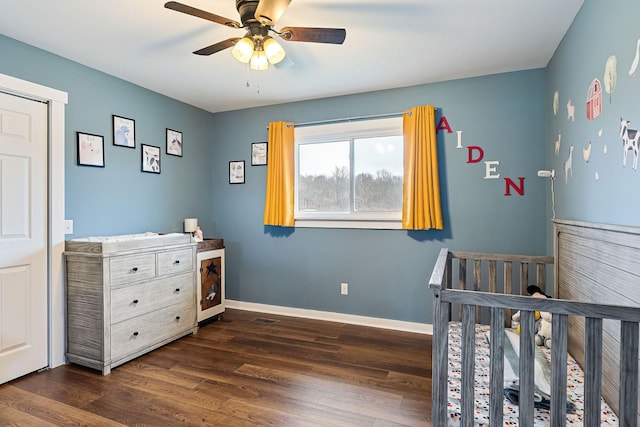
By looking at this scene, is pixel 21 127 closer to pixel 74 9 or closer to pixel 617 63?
pixel 74 9

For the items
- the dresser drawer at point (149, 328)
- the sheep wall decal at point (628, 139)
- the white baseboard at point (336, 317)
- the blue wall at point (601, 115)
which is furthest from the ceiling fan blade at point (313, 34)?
the white baseboard at point (336, 317)

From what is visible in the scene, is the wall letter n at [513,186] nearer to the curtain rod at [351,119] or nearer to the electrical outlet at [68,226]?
the curtain rod at [351,119]

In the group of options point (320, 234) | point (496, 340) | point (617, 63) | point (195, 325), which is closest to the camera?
point (496, 340)

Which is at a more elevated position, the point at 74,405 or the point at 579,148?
the point at 579,148

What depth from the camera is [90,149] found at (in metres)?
2.79

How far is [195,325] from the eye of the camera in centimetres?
321

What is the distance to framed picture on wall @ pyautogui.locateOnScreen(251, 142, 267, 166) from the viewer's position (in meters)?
3.86

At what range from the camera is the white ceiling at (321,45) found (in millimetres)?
1989

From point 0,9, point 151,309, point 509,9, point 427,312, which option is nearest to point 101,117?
point 0,9

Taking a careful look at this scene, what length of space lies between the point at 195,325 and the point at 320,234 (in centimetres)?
149

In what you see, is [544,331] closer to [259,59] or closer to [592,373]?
[592,373]

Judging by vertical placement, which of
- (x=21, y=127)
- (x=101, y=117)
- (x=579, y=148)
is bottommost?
(x=579, y=148)

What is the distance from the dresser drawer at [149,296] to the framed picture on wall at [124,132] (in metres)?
1.28

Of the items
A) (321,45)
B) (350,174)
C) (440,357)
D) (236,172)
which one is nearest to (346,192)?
(350,174)
